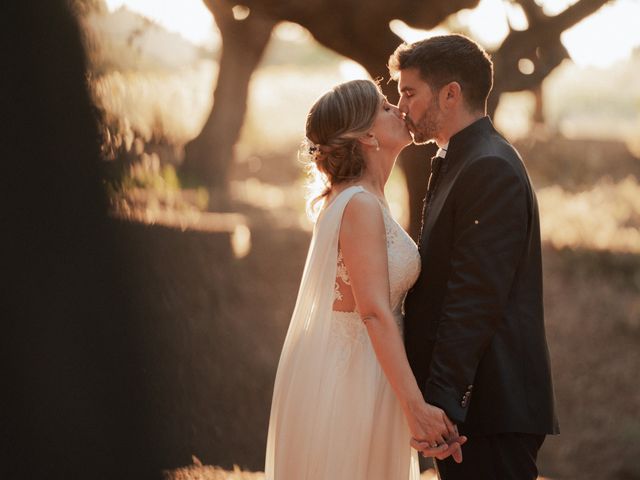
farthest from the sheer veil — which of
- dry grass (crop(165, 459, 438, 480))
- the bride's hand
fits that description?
dry grass (crop(165, 459, 438, 480))

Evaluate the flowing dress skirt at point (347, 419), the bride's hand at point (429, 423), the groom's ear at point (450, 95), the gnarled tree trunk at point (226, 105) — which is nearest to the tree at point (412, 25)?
the groom's ear at point (450, 95)

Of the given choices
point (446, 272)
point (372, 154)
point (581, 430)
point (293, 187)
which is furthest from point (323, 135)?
point (293, 187)

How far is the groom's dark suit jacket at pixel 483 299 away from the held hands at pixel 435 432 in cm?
4

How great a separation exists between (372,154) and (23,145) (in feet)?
4.06

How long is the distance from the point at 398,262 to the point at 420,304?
164 mm

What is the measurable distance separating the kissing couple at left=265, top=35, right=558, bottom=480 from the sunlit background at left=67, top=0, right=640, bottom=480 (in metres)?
0.77

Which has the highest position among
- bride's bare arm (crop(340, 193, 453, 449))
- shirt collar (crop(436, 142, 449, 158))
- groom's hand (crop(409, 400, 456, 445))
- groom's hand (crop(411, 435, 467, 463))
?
shirt collar (crop(436, 142, 449, 158))

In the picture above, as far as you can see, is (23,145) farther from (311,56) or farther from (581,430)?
(311,56)

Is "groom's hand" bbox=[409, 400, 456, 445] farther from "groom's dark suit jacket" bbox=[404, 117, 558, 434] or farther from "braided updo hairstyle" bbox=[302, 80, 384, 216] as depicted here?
"braided updo hairstyle" bbox=[302, 80, 384, 216]

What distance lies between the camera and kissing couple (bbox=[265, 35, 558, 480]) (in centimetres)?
315

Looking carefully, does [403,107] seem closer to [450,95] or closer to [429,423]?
[450,95]

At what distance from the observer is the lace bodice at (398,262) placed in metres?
3.43

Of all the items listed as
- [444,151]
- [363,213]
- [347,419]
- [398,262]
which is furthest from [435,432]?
[444,151]

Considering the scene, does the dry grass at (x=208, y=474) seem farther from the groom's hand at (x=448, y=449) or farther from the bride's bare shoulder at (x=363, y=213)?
the bride's bare shoulder at (x=363, y=213)
